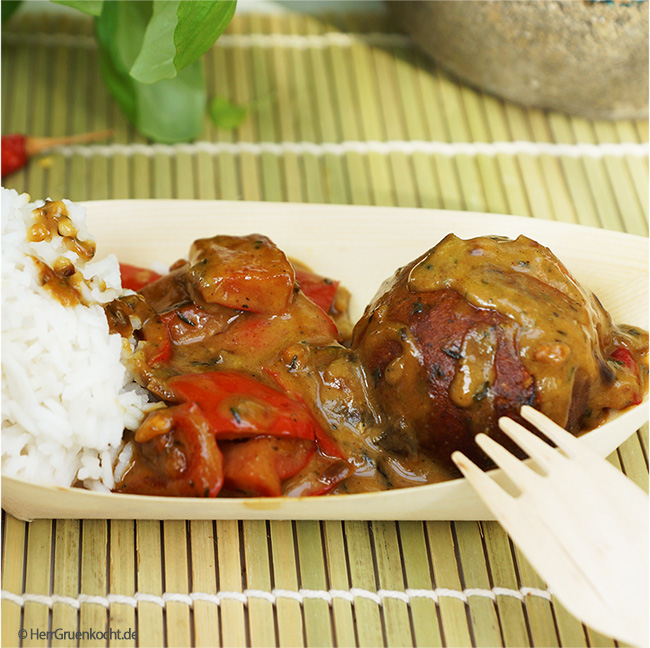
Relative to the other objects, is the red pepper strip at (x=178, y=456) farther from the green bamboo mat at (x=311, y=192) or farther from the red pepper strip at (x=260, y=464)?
the green bamboo mat at (x=311, y=192)

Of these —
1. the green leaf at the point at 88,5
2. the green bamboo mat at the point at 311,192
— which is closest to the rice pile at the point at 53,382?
the green bamboo mat at the point at 311,192

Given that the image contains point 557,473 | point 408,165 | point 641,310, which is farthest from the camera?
point 408,165

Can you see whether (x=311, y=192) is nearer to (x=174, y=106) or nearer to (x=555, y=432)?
(x=174, y=106)

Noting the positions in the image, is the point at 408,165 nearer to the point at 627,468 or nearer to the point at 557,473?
the point at 627,468

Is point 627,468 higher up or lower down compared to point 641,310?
lower down

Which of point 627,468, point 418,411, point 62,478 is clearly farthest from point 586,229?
point 62,478
